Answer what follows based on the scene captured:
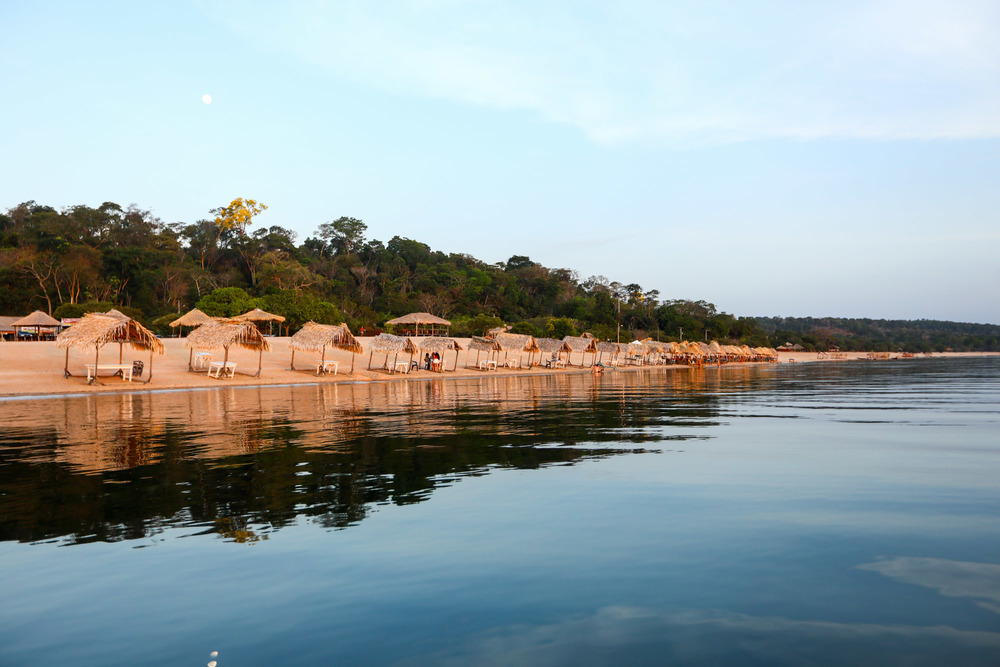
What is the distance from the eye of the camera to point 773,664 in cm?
394

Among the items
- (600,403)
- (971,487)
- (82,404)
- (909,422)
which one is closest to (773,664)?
(971,487)

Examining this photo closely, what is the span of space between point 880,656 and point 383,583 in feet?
11.8

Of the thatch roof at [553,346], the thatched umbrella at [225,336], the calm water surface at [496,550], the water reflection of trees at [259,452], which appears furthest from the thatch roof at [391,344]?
the calm water surface at [496,550]

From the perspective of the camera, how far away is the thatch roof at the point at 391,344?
41.5m

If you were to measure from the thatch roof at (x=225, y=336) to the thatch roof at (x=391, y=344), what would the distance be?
10.0 meters

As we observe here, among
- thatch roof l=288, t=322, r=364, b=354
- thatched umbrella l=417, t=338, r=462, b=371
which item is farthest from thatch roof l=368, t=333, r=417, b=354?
thatch roof l=288, t=322, r=364, b=354

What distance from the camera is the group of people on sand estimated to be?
149ft

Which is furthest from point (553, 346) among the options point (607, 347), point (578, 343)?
point (607, 347)

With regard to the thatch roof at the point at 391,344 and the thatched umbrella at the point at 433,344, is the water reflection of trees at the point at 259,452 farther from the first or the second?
the thatched umbrella at the point at 433,344

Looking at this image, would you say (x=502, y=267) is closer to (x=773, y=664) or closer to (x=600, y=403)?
(x=600, y=403)

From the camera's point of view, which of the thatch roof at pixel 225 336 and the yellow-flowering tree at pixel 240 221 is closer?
the thatch roof at pixel 225 336

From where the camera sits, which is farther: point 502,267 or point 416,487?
point 502,267

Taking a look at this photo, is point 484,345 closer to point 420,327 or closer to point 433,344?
point 433,344

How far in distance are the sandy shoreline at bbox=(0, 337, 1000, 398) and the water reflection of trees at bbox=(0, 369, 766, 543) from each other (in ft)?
11.2
